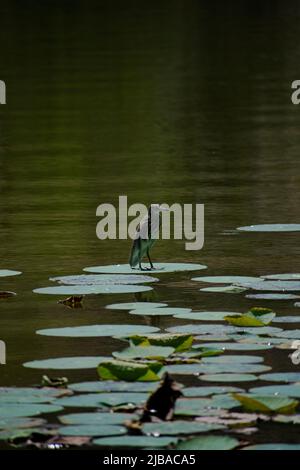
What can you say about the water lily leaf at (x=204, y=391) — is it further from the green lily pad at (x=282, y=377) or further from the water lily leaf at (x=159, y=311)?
the water lily leaf at (x=159, y=311)

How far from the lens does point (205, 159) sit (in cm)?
1678

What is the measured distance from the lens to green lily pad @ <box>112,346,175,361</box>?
7293mm

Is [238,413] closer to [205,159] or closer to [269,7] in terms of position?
[205,159]

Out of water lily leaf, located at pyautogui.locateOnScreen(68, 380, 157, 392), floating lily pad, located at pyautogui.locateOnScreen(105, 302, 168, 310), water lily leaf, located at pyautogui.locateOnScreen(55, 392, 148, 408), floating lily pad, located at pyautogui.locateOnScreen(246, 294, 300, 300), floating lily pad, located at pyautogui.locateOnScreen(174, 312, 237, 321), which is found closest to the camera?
water lily leaf, located at pyautogui.locateOnScreen(55, 392, 148, 408)

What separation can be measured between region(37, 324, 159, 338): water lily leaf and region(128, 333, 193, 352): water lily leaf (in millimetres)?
254

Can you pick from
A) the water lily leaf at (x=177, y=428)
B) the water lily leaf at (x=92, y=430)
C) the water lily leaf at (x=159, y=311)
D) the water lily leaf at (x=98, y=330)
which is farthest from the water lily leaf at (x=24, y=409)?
the water lily leaf at (x=159, y=311)

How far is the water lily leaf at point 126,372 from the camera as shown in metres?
6.89

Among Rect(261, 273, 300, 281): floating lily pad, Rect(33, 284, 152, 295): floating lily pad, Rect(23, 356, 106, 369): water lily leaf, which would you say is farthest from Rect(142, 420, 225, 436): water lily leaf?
Rect(261, 273, 300, 281): floating lily pad

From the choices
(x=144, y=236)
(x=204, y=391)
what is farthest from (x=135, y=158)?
(x=204, y=391)

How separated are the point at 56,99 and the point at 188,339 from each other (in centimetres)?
1716

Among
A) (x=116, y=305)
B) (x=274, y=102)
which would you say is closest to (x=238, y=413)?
(x=116, y=305)

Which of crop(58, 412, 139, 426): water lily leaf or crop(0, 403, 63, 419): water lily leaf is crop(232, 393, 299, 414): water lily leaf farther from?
crop(0, 403, 63, 419): water lily leaf

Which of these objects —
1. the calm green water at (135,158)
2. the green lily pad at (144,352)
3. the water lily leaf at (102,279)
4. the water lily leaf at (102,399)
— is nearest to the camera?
the water lily leaf at (102,399)

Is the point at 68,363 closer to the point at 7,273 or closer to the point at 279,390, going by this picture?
the point at 279,390
